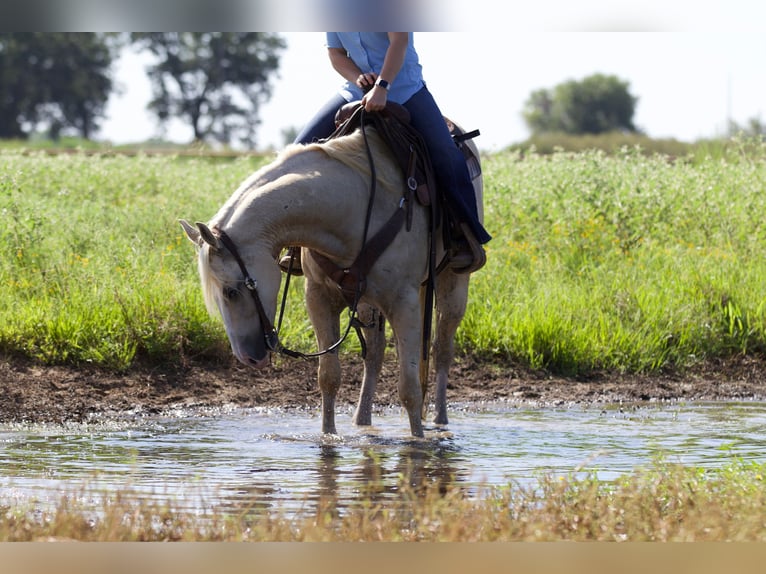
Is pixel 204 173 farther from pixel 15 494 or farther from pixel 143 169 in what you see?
pixel 15 494

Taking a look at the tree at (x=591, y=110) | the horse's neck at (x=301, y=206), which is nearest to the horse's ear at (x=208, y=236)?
the horse's neck at (x=301, y=206)

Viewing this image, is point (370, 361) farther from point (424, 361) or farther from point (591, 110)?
point (591, 110)

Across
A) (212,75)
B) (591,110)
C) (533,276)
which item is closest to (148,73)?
(212,75)

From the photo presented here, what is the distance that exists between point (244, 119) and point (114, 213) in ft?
219

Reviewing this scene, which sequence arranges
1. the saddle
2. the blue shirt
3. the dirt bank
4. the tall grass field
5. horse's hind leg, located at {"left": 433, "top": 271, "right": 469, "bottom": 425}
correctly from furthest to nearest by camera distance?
1. the tall grass field
2. the dirt bank
3. horse's hind leg, located at {"left": 433, "top": 271, "right": 469, "bottom": 425}
4. the blue shirt
5. the saddle

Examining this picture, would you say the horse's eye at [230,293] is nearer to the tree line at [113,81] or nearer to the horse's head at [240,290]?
the horse's head at [240,290]

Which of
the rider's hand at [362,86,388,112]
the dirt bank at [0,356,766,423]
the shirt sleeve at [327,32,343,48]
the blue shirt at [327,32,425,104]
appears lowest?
the dirt bank at [0,356,766,423]

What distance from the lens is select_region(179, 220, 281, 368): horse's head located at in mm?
5598

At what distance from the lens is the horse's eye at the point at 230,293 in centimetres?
564

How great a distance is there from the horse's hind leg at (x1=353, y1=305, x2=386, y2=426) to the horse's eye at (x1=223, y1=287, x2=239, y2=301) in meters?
1.89

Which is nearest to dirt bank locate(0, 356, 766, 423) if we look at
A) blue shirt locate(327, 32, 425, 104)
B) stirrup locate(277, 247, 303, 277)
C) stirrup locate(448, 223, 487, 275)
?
stirrup locate(277, 247, 303, 277)

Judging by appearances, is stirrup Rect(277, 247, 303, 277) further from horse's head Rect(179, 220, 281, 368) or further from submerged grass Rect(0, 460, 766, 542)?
submerged grass Rect(0, 460, 766, 542)

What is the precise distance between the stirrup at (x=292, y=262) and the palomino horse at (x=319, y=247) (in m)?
0.26
